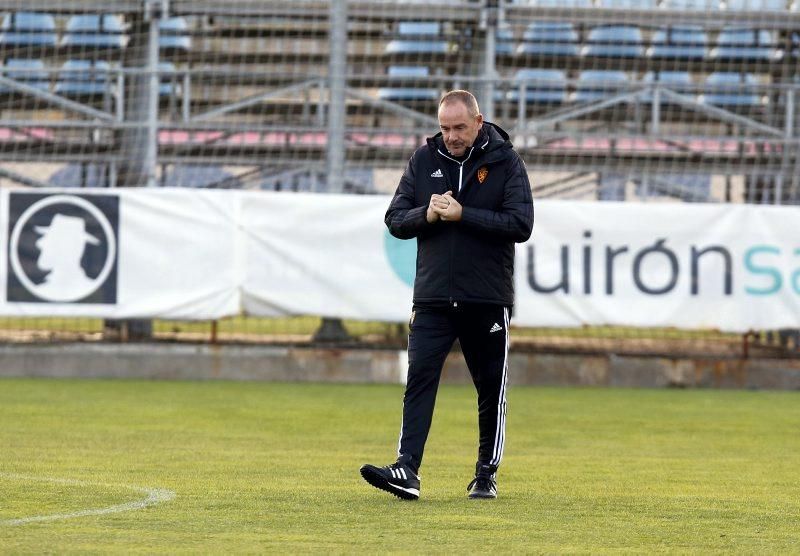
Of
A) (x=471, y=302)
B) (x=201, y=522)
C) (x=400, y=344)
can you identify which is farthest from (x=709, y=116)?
(x=201, y=522)

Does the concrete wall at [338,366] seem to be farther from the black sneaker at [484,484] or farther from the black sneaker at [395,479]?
the black sneaker at [395,479]

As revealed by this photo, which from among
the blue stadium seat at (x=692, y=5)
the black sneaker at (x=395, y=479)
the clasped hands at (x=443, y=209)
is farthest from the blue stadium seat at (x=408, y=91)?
the black sneaker at (x=395, y=479)

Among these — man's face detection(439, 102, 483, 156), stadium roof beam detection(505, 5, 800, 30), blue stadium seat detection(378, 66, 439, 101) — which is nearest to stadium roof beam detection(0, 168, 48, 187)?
blue stadium seat detection(378, 66, 439, 101)

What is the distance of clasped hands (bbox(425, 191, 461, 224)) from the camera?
573cm

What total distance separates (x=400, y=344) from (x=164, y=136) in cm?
445

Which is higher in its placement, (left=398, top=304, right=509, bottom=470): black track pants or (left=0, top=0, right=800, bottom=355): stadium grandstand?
(left=0, top=0, right=800, bottom=355): stadium grandstand

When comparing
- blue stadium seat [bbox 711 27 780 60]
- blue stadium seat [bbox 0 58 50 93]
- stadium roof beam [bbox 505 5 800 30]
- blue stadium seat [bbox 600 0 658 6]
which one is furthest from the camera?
blue stadium seat [bbox 711 27 780 60]

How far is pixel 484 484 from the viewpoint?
5.97 meters

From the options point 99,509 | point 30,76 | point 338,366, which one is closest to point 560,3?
point 338,366

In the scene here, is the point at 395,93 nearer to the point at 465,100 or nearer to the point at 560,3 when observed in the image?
the point at 560,3

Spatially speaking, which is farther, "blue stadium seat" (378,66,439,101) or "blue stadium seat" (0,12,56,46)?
"blue stadium seat" (0,12,56,46)

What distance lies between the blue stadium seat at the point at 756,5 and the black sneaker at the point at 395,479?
12383 mm

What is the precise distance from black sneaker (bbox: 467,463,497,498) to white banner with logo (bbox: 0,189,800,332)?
21.2ft

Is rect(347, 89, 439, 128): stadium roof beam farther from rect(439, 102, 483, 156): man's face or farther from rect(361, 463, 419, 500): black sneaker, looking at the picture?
rect(361, 463, 419, 500): black sneaker
